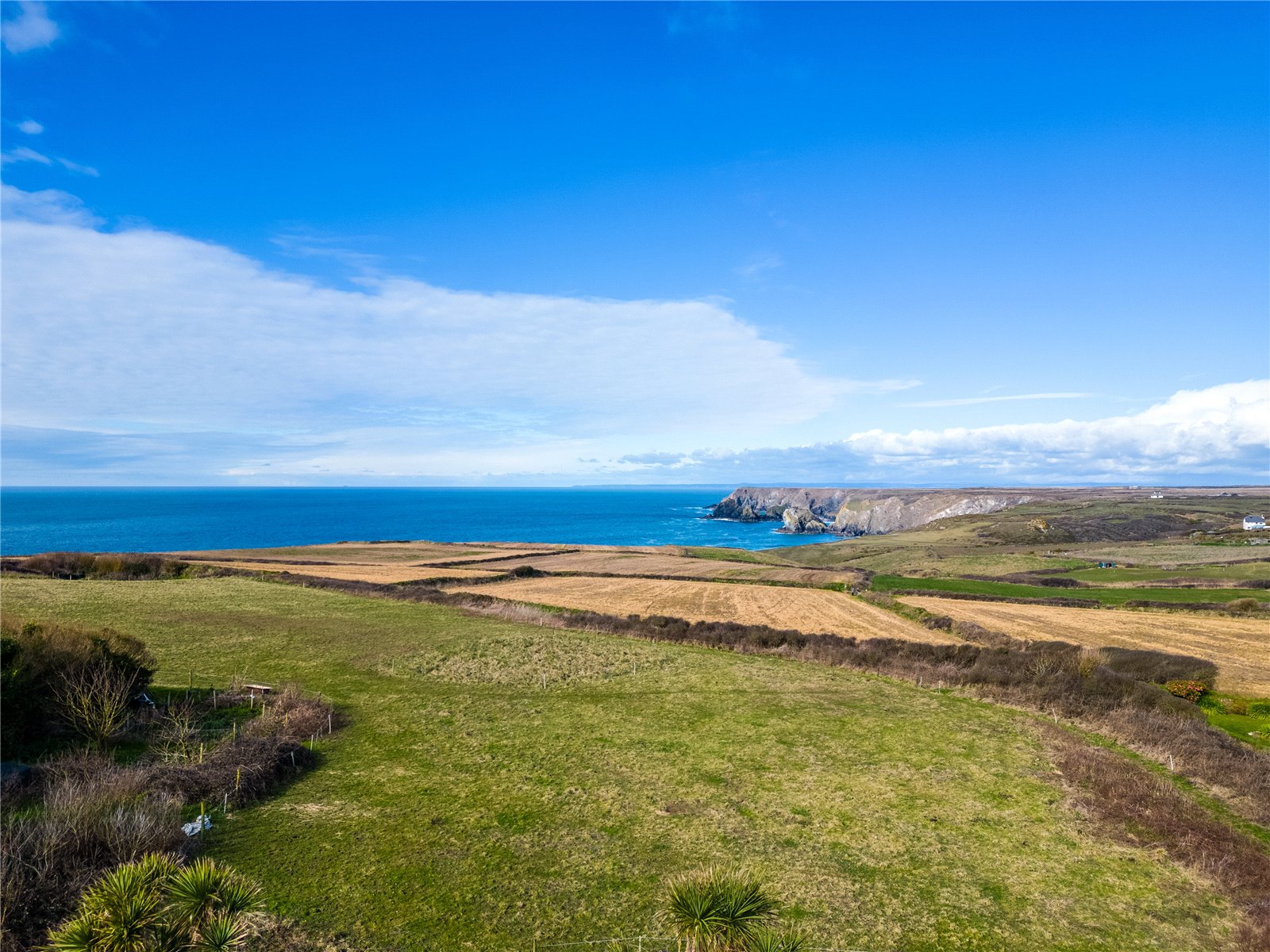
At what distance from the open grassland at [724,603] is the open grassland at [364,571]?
6.04 metres

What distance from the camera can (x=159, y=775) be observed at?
51.2 feet

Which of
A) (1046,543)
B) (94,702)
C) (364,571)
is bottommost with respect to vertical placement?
(1046,543)

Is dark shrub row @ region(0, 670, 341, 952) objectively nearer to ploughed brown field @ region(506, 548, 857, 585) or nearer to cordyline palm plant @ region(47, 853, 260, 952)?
cordyline palm plant @ region(47, 853, 260, 952)

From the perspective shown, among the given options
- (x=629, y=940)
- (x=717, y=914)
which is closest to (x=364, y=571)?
(x=629, y=940)

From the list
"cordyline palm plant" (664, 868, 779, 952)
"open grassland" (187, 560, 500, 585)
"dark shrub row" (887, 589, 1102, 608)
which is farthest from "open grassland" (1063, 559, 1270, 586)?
"cordyline palm plant" (664, 868, 779, 952)

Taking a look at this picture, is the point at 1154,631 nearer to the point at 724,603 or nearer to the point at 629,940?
the point at 724,603

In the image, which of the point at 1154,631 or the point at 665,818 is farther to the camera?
the point at 1154,631

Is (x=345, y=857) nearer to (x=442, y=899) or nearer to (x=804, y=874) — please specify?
(x=442, y=899)

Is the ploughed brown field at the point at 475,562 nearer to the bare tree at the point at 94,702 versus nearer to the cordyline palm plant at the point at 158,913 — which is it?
the bare tree at the point at 94,702

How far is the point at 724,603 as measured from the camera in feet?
180

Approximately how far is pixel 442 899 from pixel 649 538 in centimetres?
15929

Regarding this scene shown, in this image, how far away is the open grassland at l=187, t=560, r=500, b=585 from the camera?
62719 millimetres

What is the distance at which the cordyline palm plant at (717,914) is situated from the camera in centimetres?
862

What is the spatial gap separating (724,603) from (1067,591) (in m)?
34.7
